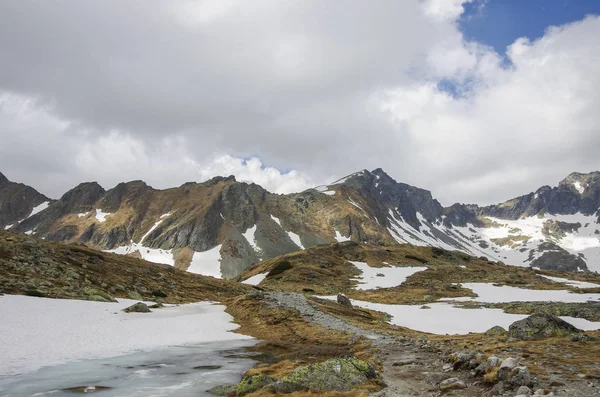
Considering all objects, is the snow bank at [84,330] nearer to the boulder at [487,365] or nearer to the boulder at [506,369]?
the boulder at [487,365]

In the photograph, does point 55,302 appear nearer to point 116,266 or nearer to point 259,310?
point 259,310

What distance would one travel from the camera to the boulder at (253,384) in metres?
12.5

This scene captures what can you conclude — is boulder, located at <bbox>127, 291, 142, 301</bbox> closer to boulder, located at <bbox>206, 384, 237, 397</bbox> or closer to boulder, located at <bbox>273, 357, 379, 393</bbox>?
boulder, located at <bbox>206, 384, 237, 397</bbox>

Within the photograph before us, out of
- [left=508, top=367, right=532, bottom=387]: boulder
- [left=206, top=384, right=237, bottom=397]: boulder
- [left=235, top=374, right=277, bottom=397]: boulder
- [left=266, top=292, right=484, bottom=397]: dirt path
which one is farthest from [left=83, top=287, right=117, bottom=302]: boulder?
[left=508, top=367, right=532, bottom=387]: boulder

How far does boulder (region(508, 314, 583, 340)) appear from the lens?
18984 mm

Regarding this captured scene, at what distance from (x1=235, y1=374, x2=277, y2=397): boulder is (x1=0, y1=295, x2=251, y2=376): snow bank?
9431mm

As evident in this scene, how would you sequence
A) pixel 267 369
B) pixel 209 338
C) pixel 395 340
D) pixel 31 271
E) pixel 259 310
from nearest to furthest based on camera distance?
1. pixel 267 369
2. pixel 395 340
3. pixel 209 338
4. pixel 259 310
5. pixel 31 271

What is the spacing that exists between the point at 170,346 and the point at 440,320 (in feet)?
99.5

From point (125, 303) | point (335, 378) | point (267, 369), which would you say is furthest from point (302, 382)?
point (125, 303)

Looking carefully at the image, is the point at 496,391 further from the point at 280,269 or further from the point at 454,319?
the point at 280,269

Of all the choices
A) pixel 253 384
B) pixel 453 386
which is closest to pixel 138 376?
pixel 253 384

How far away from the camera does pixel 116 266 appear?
54094mm

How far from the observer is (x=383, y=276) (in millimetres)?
102125

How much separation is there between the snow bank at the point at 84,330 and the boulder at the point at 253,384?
9.43 meters
